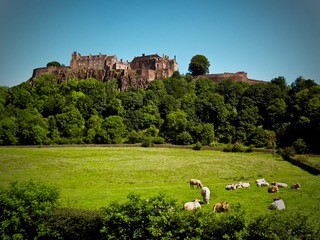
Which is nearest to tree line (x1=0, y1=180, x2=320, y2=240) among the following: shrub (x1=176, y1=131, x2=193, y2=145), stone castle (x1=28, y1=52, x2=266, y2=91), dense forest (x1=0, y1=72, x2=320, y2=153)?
dense forest (x1=0, y1=72, x2=320, y2=153)

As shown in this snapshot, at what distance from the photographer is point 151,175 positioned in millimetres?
43781

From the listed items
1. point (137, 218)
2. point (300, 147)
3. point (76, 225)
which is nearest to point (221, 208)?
point (137, 218)

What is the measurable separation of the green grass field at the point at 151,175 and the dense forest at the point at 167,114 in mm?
17821

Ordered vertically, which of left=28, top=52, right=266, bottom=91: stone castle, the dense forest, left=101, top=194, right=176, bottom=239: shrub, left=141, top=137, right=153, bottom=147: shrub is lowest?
left=141, top=137, right=153, bottom=147: shrub

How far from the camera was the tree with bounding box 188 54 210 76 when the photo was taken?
144 m

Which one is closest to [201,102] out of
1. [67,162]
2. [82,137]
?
[82,137]

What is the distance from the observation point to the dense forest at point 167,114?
270ft

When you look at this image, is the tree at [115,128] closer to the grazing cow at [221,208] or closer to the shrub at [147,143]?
the shrub at [147,143]

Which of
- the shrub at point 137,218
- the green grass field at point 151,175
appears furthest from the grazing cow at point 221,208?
the shrub at point 137,218

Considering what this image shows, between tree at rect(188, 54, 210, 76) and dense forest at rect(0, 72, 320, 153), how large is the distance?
70.1 feet

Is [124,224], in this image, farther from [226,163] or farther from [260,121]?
[260,121]

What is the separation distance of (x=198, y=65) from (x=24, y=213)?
421 ft

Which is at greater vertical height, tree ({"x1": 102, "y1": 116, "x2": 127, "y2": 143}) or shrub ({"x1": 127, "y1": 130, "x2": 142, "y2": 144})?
tree ({"x1": 102, "y1": 116, "x2": 127, "y2": 143})

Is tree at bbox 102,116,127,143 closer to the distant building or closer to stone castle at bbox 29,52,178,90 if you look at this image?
stone castle at bbox 29,52,178,90
